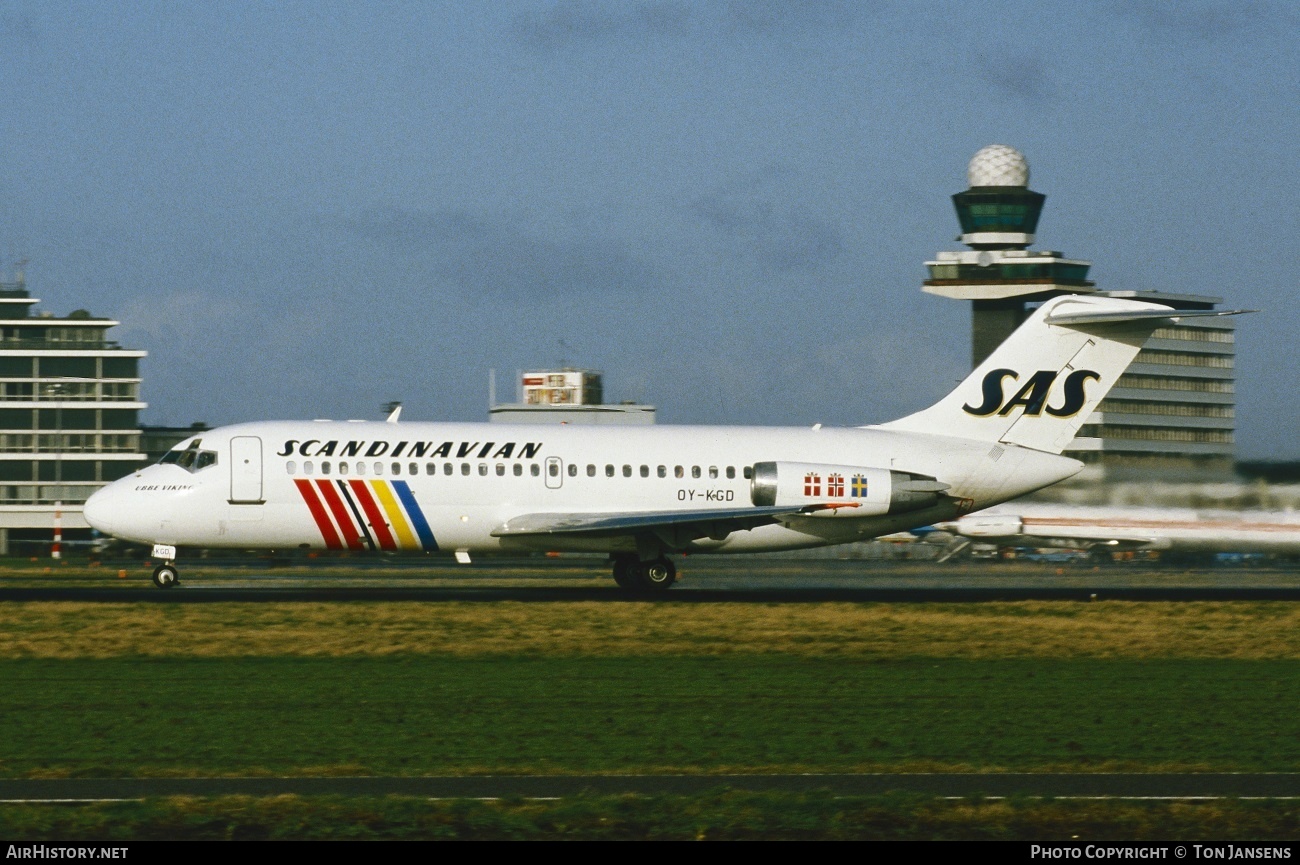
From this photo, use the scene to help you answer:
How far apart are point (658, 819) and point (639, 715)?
5.90m

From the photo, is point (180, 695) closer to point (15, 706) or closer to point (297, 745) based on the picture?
point (15, 706)

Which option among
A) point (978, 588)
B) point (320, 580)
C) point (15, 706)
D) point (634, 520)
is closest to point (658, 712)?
point (15, 706)

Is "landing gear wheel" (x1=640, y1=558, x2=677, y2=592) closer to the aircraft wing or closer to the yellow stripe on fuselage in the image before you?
the aircraft wing

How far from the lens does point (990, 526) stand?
69250 millimetres

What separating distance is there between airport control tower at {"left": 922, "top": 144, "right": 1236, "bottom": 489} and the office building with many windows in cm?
6090

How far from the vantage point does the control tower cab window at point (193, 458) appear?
34.4 m

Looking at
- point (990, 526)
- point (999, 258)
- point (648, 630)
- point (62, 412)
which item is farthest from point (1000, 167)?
point (648, 630)

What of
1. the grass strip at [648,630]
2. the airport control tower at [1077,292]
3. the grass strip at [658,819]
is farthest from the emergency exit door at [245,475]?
the airport control tower at [1077,292]

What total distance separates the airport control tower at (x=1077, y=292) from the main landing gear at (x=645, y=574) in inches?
1943

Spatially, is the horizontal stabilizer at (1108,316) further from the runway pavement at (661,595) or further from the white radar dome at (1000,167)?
the white radar dome at (1000,167)

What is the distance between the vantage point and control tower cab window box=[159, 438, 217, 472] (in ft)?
113

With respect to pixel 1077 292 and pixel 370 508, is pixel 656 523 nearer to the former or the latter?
pixel 370 508
